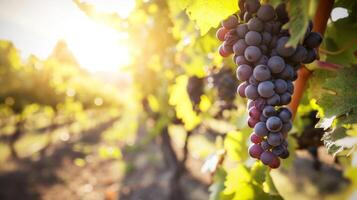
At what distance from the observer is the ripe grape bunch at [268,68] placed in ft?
3.33

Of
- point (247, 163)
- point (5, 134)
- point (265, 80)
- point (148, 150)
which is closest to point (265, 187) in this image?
point (247, 163)

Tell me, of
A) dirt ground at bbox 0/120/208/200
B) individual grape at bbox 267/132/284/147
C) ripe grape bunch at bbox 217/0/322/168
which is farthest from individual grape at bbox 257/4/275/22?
dirt ground at bbox 0/120/208/200

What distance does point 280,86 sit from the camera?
1024 millimetres

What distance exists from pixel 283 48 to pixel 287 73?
0.07m

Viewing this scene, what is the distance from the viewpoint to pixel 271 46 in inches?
41.6

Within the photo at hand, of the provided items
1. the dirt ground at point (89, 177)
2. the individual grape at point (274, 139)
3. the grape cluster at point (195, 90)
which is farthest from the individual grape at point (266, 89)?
the dirt ground at point (89, 177)

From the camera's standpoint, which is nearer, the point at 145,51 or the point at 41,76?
the point at 145,51

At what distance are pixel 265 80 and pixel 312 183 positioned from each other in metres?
7.64

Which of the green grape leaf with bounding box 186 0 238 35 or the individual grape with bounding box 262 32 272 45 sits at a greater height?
the green grape leaf with bounding box 186 0 238 35

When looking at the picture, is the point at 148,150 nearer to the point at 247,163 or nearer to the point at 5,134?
the point at 5,134

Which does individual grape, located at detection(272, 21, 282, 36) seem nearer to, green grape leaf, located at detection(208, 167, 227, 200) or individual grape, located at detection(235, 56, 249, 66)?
individual grape, located at detection(235, 56, 249, 66)

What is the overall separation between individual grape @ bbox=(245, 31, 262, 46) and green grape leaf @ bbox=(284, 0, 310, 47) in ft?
0.51

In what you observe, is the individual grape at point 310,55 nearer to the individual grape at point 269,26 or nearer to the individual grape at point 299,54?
the individual grape at point 299,54

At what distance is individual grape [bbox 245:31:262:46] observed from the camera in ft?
3.38
